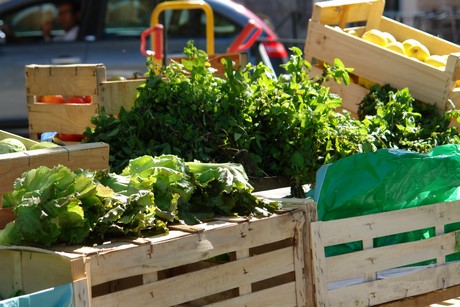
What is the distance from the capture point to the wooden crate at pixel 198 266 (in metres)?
2.70

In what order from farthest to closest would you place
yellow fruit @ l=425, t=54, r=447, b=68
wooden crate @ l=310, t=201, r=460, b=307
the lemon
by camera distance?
the lemon < yellow fruit @ l=425, t=54, r=447, b=68 < wooden crate @ l=310, t=201, r=460, b=307

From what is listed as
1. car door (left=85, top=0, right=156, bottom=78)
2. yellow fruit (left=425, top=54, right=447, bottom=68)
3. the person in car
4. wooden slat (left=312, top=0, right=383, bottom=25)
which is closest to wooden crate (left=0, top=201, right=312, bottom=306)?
yellow fruit (left=425, top=54, right=447, bottom=68)

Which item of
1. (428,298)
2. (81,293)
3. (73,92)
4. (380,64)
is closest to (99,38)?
(73,92)

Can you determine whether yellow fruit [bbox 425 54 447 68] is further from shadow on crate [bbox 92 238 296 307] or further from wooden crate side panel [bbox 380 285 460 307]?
shadow on crate [bbox 92 238 296 307]

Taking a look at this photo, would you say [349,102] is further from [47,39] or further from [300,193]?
[47,39]

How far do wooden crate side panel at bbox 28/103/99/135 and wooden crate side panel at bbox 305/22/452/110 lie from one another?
1.28 m

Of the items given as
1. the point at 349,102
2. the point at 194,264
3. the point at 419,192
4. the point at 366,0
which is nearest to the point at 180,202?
the point at 194,264

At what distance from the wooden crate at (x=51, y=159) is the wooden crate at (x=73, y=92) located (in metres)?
1.29

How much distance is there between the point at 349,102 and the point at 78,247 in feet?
8.16

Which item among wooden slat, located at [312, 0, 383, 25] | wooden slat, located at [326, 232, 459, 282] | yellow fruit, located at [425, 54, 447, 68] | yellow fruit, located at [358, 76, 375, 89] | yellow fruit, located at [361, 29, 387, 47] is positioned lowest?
wooden slat, located at [326, 232, 459, 282]

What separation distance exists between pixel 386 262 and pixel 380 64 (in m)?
1.48

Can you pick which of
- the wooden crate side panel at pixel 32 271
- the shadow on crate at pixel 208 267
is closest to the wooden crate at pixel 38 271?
the wooden crate side panel at pixel 32 271

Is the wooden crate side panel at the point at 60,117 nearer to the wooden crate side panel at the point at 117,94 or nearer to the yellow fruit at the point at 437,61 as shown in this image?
the wooden crate side panel at the point at 117,94

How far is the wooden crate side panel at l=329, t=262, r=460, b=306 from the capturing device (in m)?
3.41
